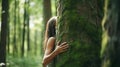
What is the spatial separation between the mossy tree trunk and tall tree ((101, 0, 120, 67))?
153 cm

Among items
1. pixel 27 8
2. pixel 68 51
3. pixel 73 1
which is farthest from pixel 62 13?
pixel 27 8

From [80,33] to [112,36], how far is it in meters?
1.77

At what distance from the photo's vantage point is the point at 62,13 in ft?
14.8

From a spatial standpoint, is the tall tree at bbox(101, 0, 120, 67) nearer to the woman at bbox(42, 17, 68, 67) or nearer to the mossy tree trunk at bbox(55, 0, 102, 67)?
the mossy tree trunk at bbox(55, 0, 102, 67)

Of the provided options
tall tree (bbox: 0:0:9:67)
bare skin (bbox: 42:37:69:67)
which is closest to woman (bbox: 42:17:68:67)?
bare skin (bbox: 42:37:69:67)

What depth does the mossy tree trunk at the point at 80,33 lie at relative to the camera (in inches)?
170

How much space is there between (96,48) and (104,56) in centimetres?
158

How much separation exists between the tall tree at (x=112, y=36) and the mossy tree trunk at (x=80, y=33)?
153 cm

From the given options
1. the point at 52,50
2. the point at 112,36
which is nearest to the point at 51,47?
the point at 52,50

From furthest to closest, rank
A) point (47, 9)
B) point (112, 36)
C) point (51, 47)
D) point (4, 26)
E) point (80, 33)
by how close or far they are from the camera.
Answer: point (4, 26), point (47, 9), point (51, 47), point (80, 33), point (112, 36)

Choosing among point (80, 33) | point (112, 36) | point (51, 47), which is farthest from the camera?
point (51, 47)

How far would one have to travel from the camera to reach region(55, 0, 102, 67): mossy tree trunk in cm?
431

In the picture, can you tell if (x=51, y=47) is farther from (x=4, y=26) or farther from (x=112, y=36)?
(x=4, y=26)

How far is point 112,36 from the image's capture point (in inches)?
101
